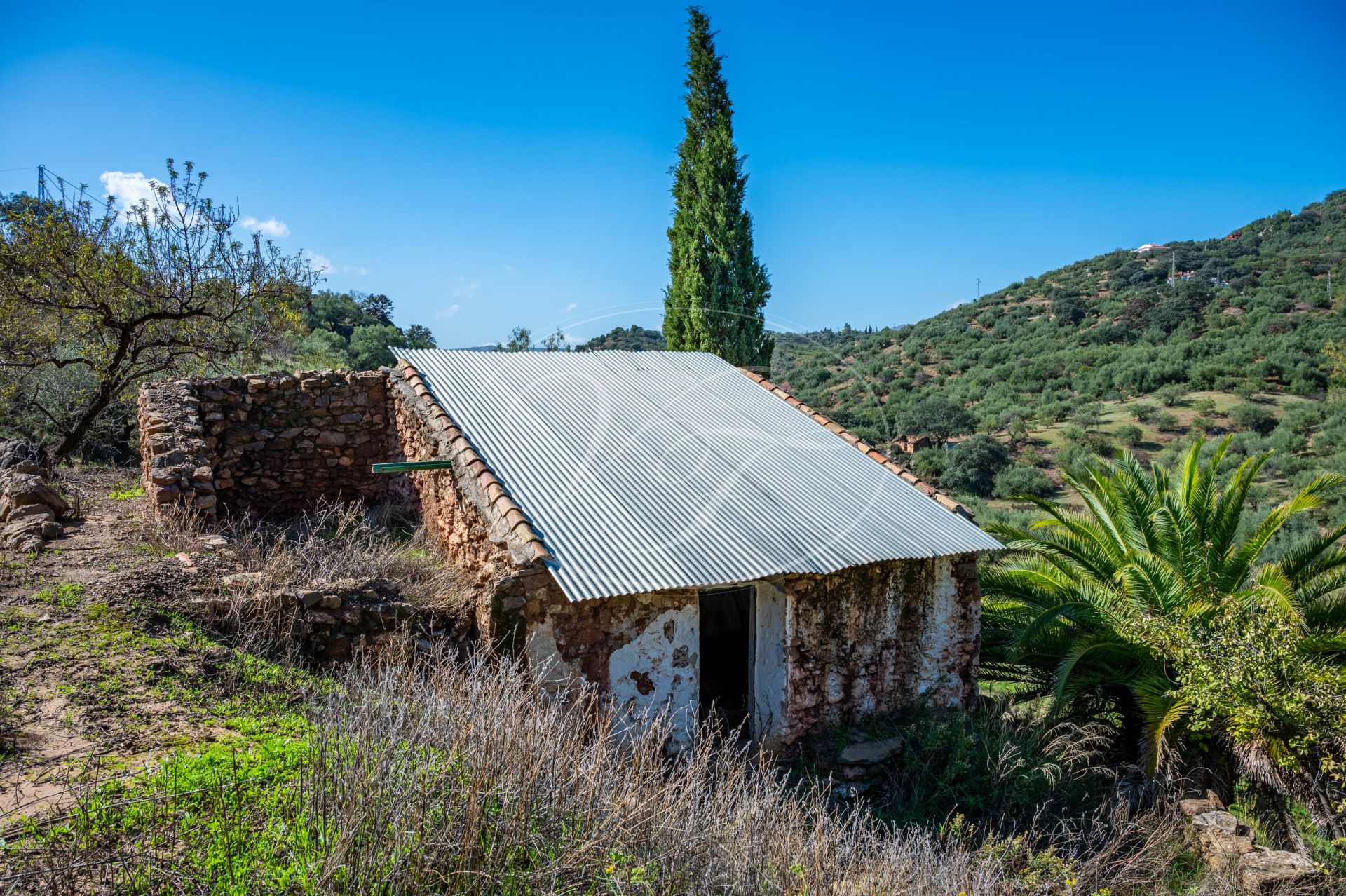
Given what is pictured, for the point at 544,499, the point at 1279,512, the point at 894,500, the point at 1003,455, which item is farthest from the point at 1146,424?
the point at 544,499

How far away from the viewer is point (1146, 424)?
79.3 feet

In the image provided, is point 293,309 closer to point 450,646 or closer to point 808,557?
point 450,646

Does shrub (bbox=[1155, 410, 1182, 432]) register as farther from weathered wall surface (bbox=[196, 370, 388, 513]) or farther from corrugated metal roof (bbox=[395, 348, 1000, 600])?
weathered wall surface (bbox=[196, 370, 388, 513])

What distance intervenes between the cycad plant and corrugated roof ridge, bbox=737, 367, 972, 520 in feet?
5.38

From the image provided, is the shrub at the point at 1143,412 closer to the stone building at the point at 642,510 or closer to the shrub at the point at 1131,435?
the shrub at the point at 1131,435

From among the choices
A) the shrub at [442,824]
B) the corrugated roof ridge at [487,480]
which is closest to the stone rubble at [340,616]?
the corrugated roof ridge at [487,480]

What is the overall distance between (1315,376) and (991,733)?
80.4 ft

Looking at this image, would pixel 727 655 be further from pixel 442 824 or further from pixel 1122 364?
pixel 1122 364

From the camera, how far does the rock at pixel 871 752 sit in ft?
24.5

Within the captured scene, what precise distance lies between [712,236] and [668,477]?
10336 millimetres

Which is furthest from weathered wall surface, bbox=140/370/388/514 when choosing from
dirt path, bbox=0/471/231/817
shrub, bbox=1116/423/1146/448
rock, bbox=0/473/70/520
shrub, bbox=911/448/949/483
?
shrub, bbox=1116/423/1146/448

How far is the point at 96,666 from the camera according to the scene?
502cm

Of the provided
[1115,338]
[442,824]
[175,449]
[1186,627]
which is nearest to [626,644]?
[442,824]

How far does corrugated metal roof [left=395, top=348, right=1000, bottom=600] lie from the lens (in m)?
7.06
